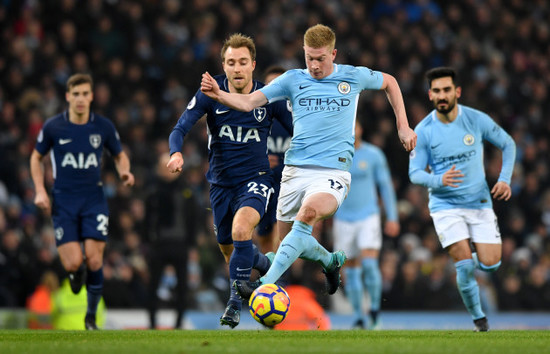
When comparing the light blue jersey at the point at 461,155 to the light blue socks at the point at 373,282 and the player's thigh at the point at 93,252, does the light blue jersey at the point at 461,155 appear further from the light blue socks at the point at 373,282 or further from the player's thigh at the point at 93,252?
the player's thigh at the point at 93,252

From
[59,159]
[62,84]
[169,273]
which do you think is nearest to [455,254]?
[59,159]

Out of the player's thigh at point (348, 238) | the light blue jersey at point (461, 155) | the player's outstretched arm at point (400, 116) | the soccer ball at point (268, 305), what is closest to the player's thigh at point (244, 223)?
the soccer ball at point (268, 305)

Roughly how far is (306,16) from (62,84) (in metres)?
6.75

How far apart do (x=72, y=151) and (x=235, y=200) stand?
8.39 ft

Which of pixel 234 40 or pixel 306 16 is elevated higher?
pixel 306 16

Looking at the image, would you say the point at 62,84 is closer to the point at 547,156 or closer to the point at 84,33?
the point at 84,33

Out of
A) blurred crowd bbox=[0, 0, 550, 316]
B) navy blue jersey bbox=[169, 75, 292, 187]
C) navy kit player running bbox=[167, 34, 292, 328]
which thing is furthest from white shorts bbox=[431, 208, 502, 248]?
blurred crowd bbox=[0, 0, 550, 316]

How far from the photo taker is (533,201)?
18.9 meters

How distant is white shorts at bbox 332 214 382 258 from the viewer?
1188cm

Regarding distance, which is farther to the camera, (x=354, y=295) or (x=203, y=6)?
(x=203, y=6)

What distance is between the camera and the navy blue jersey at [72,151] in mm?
9766

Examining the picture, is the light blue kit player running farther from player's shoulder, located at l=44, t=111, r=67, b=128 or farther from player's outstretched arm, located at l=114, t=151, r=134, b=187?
player's shoulder, located at l=44, t=111, r=67, b=128

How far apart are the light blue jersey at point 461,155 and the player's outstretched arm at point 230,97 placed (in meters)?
2.35

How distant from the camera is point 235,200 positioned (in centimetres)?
818
